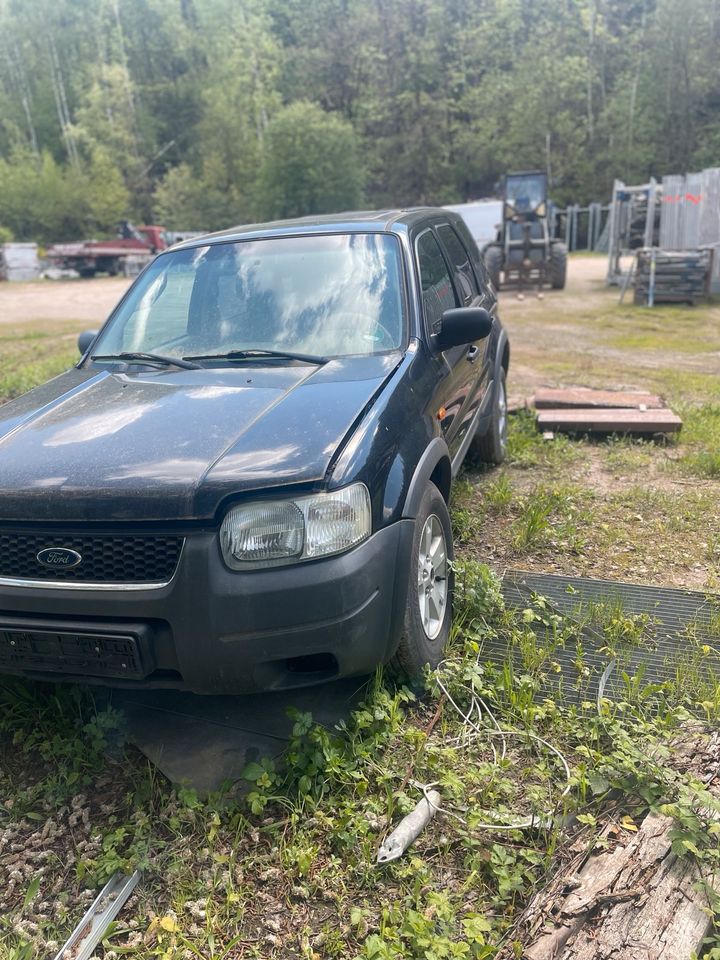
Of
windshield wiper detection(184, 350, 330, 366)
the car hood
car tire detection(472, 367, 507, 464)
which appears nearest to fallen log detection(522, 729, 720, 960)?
the car hood

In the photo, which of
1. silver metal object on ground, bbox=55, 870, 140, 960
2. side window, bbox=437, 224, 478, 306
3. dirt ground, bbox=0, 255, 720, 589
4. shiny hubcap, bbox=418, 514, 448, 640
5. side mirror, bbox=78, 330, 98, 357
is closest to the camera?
silver metal object on ground, bbox=55, 870, 140, 960

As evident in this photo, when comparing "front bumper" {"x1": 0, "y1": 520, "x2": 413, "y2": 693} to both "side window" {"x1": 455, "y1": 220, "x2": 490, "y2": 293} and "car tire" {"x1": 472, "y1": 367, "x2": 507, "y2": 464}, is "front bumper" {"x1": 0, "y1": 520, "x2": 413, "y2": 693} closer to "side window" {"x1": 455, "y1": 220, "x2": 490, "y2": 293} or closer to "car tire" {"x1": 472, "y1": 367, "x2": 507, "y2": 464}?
"car tire" {"x1": 472, "y1": 367, "x2": 507, "y2": 464}

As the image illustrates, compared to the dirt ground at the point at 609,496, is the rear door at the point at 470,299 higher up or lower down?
higher up

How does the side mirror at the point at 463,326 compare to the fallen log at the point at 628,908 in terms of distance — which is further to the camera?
the side mirror at the point at 463,326

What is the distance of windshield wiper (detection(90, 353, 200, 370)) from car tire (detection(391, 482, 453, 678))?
48.1 inches

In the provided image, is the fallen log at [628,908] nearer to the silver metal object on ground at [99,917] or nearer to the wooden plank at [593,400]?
the silver metal object on ground at [99,917]

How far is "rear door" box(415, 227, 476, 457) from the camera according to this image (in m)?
3.50

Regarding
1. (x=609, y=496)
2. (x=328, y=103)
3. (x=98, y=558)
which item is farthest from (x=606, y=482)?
(x=328, y=103)

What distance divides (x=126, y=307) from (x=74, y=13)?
72946mm

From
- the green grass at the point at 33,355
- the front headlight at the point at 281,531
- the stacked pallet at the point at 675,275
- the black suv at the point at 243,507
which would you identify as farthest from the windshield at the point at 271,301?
the stacked pallet at the point at 675,275

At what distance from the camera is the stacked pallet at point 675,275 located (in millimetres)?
14266

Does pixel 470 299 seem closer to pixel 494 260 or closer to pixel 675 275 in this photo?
pixel 675 275

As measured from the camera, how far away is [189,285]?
149 inches

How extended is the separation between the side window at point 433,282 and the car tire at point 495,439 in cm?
119
